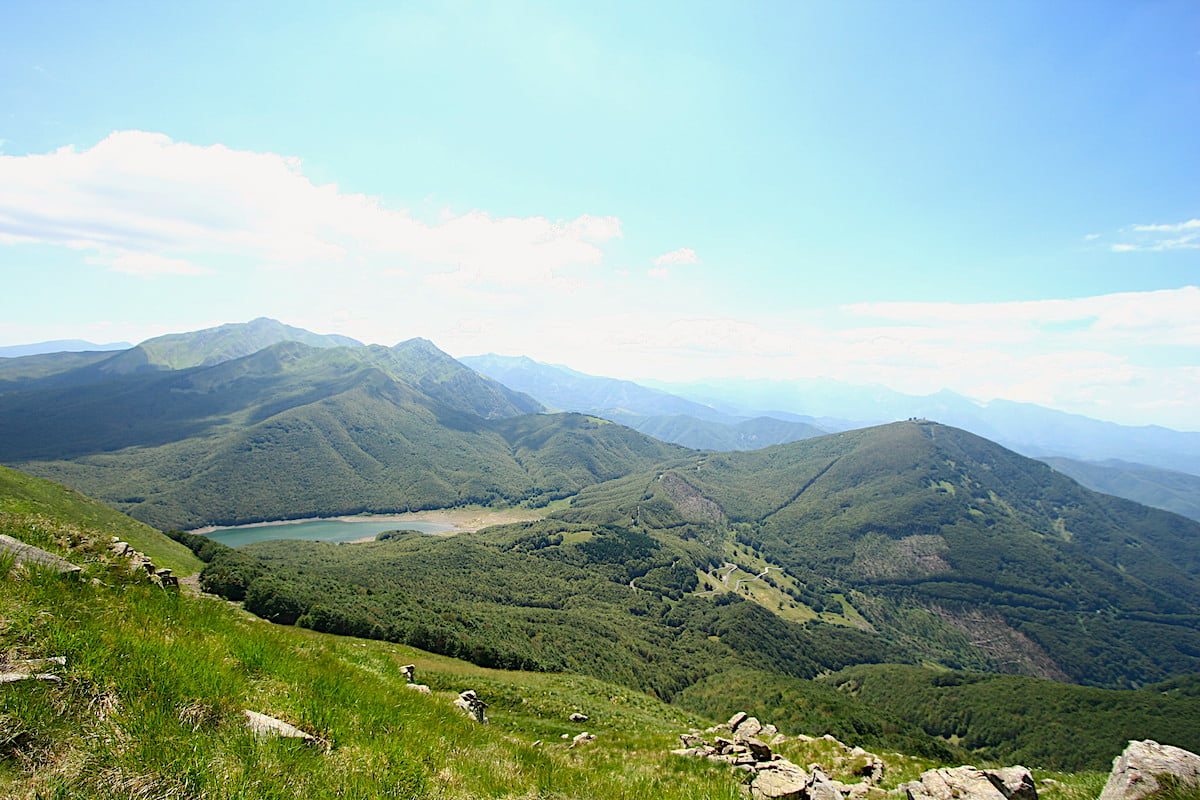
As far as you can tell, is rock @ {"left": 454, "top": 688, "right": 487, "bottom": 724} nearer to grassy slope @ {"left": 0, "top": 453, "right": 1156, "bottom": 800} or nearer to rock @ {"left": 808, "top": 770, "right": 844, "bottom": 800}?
grassy slope @ {"left": 0, "top": 453, "right": 1156, "bottom": 800}

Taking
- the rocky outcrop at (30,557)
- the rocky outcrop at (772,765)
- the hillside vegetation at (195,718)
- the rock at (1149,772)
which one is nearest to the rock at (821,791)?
the rocky outcrop at (772,765)

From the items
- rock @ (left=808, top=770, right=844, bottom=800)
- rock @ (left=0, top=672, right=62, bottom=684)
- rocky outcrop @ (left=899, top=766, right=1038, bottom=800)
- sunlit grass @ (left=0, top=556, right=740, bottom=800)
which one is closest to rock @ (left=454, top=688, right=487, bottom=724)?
sunlit grass @ (left=0, top=556, right=740, bottom=800)

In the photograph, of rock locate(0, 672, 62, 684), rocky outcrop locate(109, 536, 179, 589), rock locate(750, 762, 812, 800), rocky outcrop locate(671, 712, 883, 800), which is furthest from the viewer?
rocky outcrop locate(109, 536, 179, 589)

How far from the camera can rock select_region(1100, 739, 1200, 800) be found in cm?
870

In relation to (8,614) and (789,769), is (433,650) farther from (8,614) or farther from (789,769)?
(8,614)

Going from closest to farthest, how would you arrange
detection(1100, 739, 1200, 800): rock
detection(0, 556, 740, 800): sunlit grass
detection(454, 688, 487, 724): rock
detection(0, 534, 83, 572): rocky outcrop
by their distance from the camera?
detection(0, 556, 740, 800): sunlit grass < detection(0, 534, 83, 572): rocky outcrop < detection(1100, 739, 1200, 800): rock < detection(454, 688, 487, 724): rock

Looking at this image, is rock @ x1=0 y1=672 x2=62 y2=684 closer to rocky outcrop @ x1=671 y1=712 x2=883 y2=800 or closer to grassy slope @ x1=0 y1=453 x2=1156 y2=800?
grassy slope @ x1=0 y1=453 x2=1156 y2=800

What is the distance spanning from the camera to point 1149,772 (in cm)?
898

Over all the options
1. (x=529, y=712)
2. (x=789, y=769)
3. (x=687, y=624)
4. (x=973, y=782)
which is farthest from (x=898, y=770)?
(x=687, y=624)

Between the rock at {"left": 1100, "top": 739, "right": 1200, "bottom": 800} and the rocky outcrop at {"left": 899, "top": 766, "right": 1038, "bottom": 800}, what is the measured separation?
2504 mm

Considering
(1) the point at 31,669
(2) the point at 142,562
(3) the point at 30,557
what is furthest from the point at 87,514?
(1) the point at 31,669

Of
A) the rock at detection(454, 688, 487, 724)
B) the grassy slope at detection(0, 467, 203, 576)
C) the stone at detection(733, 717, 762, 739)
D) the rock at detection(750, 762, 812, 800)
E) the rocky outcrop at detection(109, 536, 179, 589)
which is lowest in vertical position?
the grassy slope at detection(0, 467, 203, 576)

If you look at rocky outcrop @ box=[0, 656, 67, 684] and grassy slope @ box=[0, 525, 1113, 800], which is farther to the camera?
rocky outcrop @ box=[0, 656, 67, 684]

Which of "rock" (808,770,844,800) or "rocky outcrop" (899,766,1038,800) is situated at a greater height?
"rock" (808,770,844,800)
